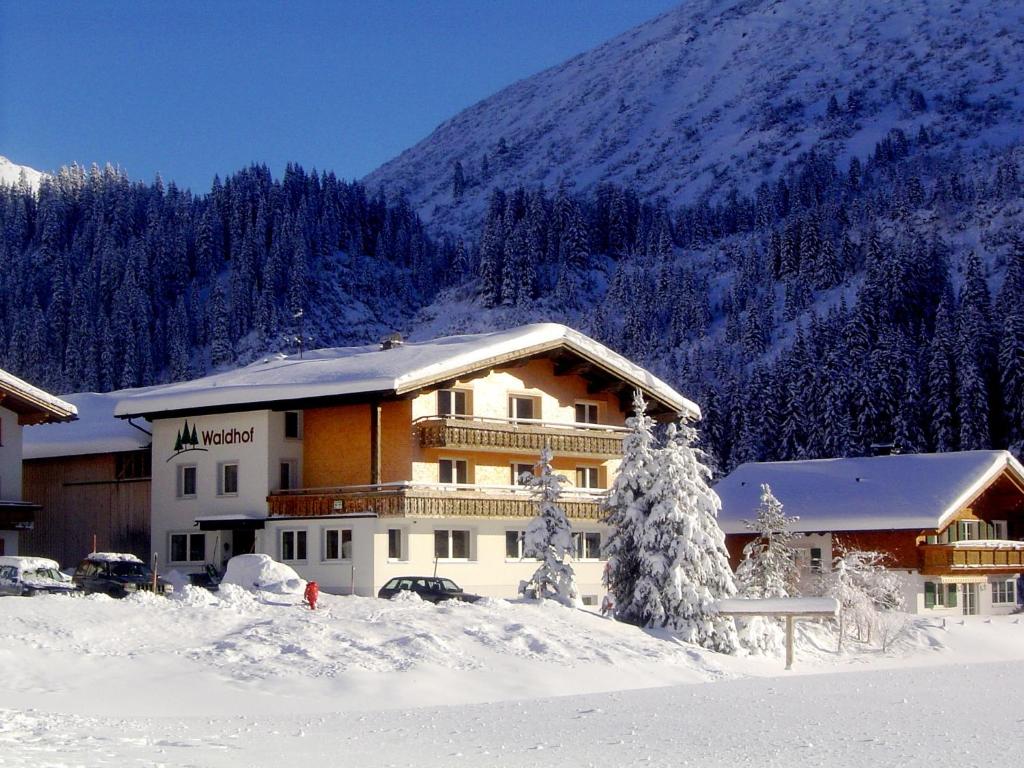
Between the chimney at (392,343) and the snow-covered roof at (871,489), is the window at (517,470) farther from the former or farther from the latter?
the snow-covered roof at (871,489)

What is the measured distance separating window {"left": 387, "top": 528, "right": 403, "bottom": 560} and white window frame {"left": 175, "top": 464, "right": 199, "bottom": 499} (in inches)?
341

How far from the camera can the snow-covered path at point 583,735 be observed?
2031 centimetres

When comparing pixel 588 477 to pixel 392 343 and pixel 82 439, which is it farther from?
pixel 82 439

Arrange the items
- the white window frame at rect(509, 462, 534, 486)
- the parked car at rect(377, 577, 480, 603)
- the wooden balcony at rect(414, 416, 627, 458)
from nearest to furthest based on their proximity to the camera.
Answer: the parked car at rect(377, 577, 480, 603) → the wooden balcony at rect(414, 416, 627, 458) → the white window frame at rect(509, 462, 534, 486)

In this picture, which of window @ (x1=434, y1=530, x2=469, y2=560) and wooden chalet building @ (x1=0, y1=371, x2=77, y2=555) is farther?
window @ (x1=434, y1=530, x2=469, y2=560)

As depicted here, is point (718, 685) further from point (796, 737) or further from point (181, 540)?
point (181, 540)

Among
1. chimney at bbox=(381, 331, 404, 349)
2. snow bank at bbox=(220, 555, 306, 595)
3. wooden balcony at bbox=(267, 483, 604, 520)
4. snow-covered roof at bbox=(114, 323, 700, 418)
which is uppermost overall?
chimney at bbox=(381, 331, 404, 349)

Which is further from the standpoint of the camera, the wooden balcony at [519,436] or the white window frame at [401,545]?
the wooden balcony at [519,436]

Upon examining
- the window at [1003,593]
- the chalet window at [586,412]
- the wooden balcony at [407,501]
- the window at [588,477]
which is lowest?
the window at [1003,593]

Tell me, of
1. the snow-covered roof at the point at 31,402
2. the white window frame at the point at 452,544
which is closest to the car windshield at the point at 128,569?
the snow-covered roof at the point at 31,402

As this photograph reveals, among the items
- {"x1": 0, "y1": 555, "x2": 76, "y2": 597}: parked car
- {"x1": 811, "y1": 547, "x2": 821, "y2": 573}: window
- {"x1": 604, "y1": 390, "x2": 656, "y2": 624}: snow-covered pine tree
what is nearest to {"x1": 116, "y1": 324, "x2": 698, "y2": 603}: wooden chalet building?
{"x1": 604, "y1": 390, "x2": 656, "y2": 624}: snow-covered pine tree

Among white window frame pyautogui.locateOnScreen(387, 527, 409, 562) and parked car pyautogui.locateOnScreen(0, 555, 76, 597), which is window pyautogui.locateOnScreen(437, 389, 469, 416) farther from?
parked car pyautogui.locateOnScreen(0, 555, 76, 597)

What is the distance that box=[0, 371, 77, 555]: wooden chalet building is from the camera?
4994cm

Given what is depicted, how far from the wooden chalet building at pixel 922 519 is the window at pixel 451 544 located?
15.8 meters
